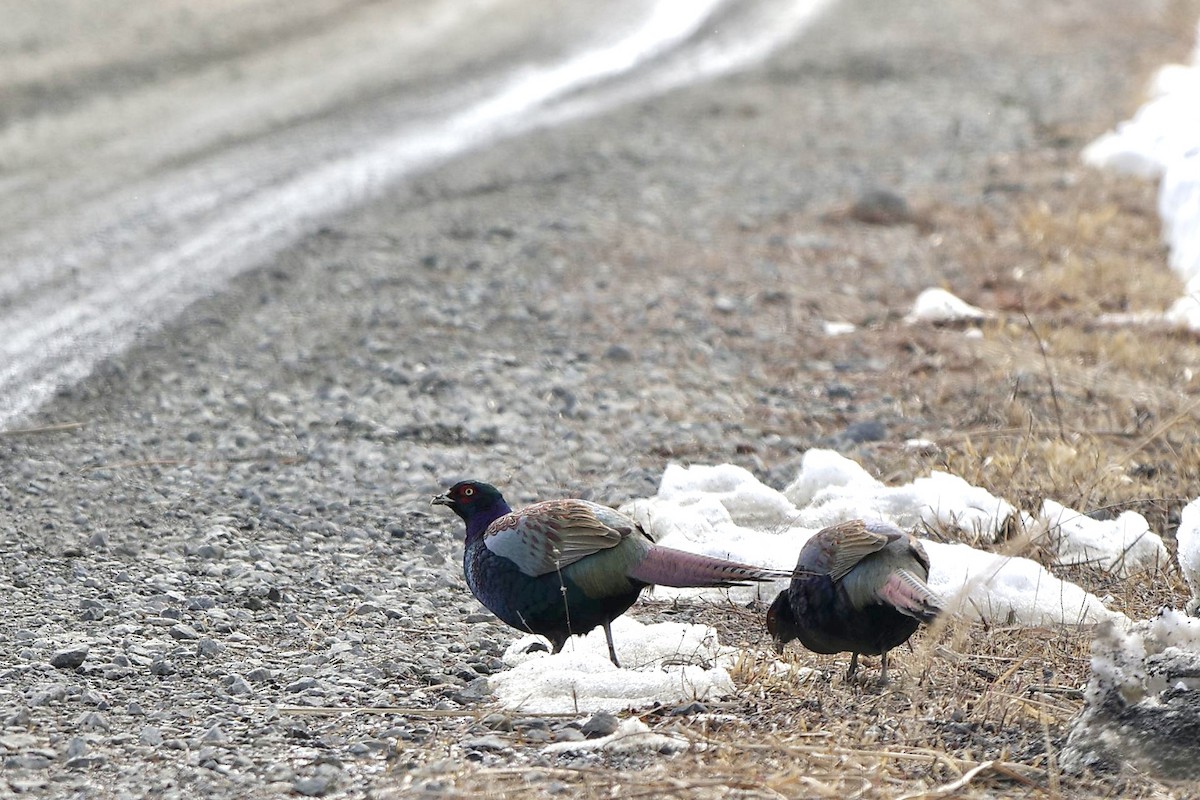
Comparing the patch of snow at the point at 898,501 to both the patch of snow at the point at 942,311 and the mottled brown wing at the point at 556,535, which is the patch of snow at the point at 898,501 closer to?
the mottled brown wing at the point at 556,535

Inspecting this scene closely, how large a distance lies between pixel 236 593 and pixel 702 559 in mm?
1788

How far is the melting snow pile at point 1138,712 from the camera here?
3613 millimetres

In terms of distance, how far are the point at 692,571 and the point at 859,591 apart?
17.4 inches

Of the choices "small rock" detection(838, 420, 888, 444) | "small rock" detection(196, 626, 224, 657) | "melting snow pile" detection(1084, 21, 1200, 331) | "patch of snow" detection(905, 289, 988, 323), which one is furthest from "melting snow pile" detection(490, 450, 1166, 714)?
"melting snow pile" detection(1084, 21, 1200, 331)

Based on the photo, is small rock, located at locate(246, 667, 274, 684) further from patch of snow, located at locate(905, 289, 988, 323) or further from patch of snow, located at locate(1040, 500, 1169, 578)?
patch of snow, located at locate(905, 289, 988, 323)

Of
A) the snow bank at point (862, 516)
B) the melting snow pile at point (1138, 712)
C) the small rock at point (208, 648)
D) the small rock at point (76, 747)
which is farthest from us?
the snow bank at point (862, 516)

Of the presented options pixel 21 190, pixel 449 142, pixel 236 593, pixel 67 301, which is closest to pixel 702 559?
pixel 236 593

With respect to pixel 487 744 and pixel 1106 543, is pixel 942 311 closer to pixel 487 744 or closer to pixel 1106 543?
pixel 1106 543

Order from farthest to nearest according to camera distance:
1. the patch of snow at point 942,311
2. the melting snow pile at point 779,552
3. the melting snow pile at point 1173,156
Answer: the melting snow pile at point 1173,156, the patch of snow at point 942,311, the melting snow pile at point 779,552

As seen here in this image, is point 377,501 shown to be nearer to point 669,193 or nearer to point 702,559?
point 702,559

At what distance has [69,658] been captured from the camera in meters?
4.50

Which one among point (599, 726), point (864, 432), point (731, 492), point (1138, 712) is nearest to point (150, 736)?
point (599, 726)

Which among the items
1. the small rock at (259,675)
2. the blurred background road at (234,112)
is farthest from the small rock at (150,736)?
the blurred background road at (234,112)

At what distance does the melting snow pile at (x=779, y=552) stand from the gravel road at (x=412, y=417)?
0.25 meters
